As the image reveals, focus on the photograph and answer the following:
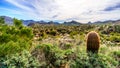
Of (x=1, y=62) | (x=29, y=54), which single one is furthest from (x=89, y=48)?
(x=1, y=62)

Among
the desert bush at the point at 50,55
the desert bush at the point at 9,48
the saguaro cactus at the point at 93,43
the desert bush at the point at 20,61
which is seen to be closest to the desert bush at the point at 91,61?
the desert bush at the point at 50,55

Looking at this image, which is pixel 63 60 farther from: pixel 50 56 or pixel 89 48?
pixel 89 48

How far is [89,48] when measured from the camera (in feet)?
40.6

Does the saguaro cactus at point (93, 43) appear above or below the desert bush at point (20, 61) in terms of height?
above

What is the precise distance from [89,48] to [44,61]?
2.68 meters

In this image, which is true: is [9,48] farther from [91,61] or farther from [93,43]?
[93,43]

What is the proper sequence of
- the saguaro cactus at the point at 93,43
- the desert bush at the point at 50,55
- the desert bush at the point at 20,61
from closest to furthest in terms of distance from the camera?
the desert bush at the point at 20,61 → the desert bush at the point at 50,55 → the saguaro cactus at the point at 93,43

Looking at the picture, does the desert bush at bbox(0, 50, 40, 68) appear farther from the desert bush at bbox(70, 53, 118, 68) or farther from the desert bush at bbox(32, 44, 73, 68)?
the desert bush at bbox(70, 53, 118, 68)

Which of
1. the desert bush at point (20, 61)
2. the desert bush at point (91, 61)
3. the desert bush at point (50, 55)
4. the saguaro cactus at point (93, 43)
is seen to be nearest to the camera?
the desert bush at point (20, 61)

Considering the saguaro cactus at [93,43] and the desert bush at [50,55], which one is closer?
the desert bush at [50,55]

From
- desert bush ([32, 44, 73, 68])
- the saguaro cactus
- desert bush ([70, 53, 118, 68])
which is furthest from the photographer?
the saguaro cactus

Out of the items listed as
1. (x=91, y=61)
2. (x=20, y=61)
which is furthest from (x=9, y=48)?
(x=91, y=61)

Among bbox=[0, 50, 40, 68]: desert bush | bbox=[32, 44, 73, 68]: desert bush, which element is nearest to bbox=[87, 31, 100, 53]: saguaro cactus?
bbox=[32, 44, 73, 68]: desert bush

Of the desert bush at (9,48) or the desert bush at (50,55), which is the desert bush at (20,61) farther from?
the desert bush at (50,55)
